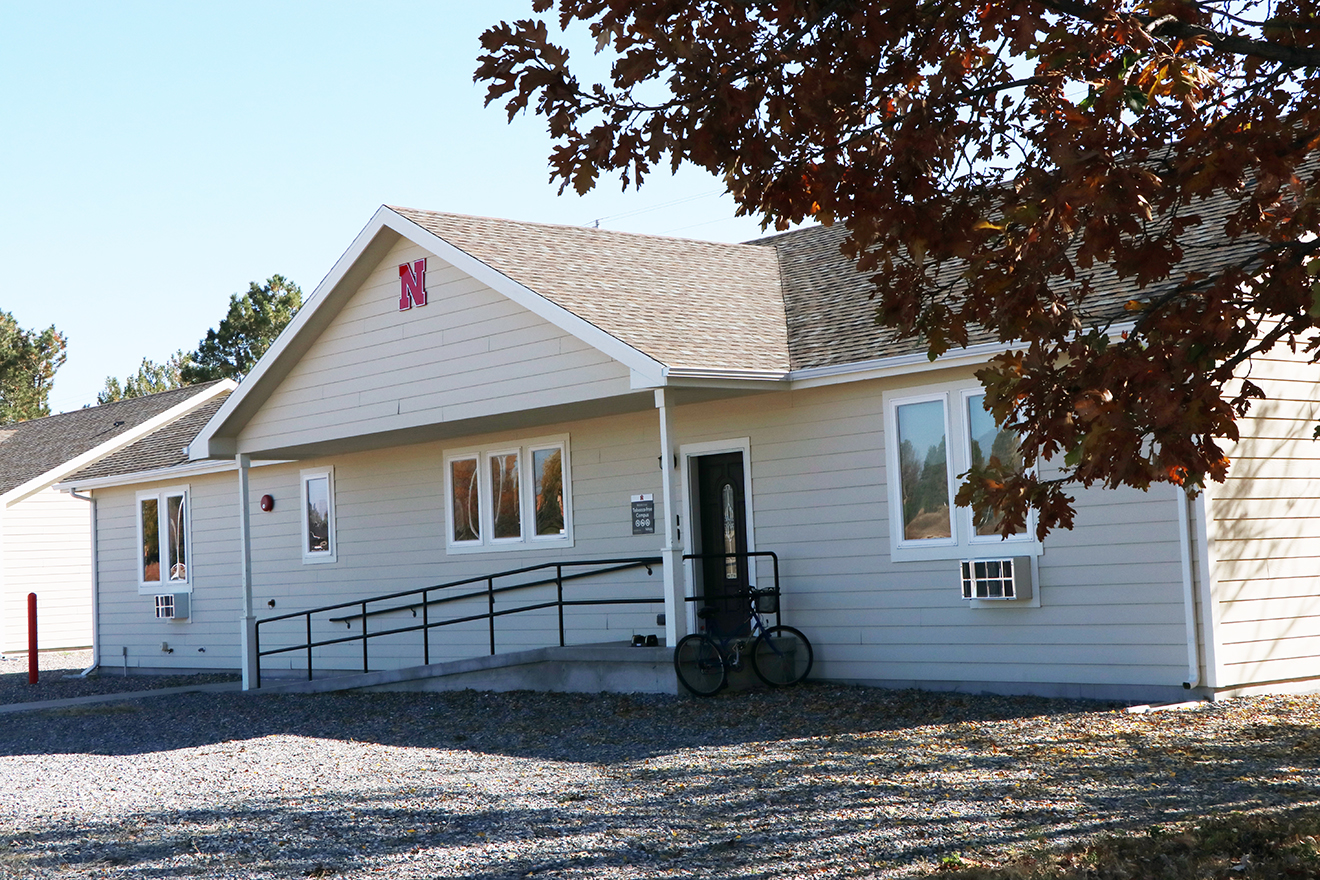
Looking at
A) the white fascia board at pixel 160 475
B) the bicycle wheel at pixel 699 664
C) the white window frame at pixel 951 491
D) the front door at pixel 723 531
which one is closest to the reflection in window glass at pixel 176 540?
the white fascia board at pixel 160 475

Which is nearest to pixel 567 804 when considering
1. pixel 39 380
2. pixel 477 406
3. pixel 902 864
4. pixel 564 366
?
pixel 902 864

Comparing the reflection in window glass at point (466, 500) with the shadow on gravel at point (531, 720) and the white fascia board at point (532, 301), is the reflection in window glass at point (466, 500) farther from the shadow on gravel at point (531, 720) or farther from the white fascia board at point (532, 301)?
the white fascia board at point (532, 301)

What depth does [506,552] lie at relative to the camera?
1642cm

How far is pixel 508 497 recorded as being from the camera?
54.2 ft

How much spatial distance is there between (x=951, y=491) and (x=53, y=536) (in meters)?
23.6

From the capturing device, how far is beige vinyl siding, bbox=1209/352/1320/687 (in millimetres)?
11031

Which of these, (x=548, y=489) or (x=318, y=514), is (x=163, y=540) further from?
(x=548, y=489)

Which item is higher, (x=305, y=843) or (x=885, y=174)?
(x=885, y=174)

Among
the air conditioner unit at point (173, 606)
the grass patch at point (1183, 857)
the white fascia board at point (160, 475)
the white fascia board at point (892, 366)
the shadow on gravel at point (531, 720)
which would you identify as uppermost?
the white fascia board at point (892, 366)

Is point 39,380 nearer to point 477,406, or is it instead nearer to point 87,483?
point 87,483

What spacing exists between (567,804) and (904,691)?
5308 mm

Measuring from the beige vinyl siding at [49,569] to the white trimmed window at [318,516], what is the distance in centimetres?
1203

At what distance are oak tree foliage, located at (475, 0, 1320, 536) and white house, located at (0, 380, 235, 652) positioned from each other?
24.6 meters

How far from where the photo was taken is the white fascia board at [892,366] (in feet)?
38.7
